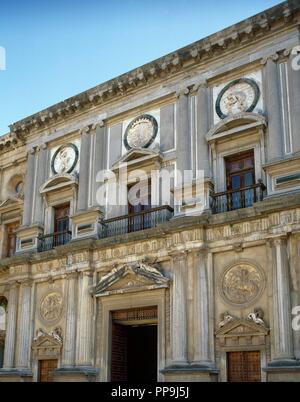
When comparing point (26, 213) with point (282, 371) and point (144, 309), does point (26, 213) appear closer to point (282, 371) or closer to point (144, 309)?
point (144, 309)

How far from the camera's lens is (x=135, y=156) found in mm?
19281

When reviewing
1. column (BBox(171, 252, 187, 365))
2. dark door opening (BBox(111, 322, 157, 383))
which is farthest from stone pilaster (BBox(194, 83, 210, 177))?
dark door opening (BBox(111, 322, 157, 383))

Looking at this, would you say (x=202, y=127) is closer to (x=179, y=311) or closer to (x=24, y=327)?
(x=179, y=311)

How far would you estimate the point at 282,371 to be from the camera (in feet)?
45.5

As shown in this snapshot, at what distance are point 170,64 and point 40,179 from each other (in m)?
6.82

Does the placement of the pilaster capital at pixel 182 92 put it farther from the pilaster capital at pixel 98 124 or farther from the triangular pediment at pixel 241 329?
the triangular pediment at pixel 241 329

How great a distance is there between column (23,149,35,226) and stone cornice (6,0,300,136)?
1.24 meters

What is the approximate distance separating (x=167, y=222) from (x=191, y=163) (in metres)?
2.11

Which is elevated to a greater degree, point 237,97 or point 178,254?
point 237,97

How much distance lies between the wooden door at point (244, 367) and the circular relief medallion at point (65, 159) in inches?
375

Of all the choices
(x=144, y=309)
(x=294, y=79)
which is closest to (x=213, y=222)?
(x=144, y=309)

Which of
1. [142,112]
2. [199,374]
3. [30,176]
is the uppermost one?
[142,112]

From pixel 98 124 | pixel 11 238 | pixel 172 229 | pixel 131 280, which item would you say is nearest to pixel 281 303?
pixel 172 229

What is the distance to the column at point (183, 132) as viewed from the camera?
1792 cm
